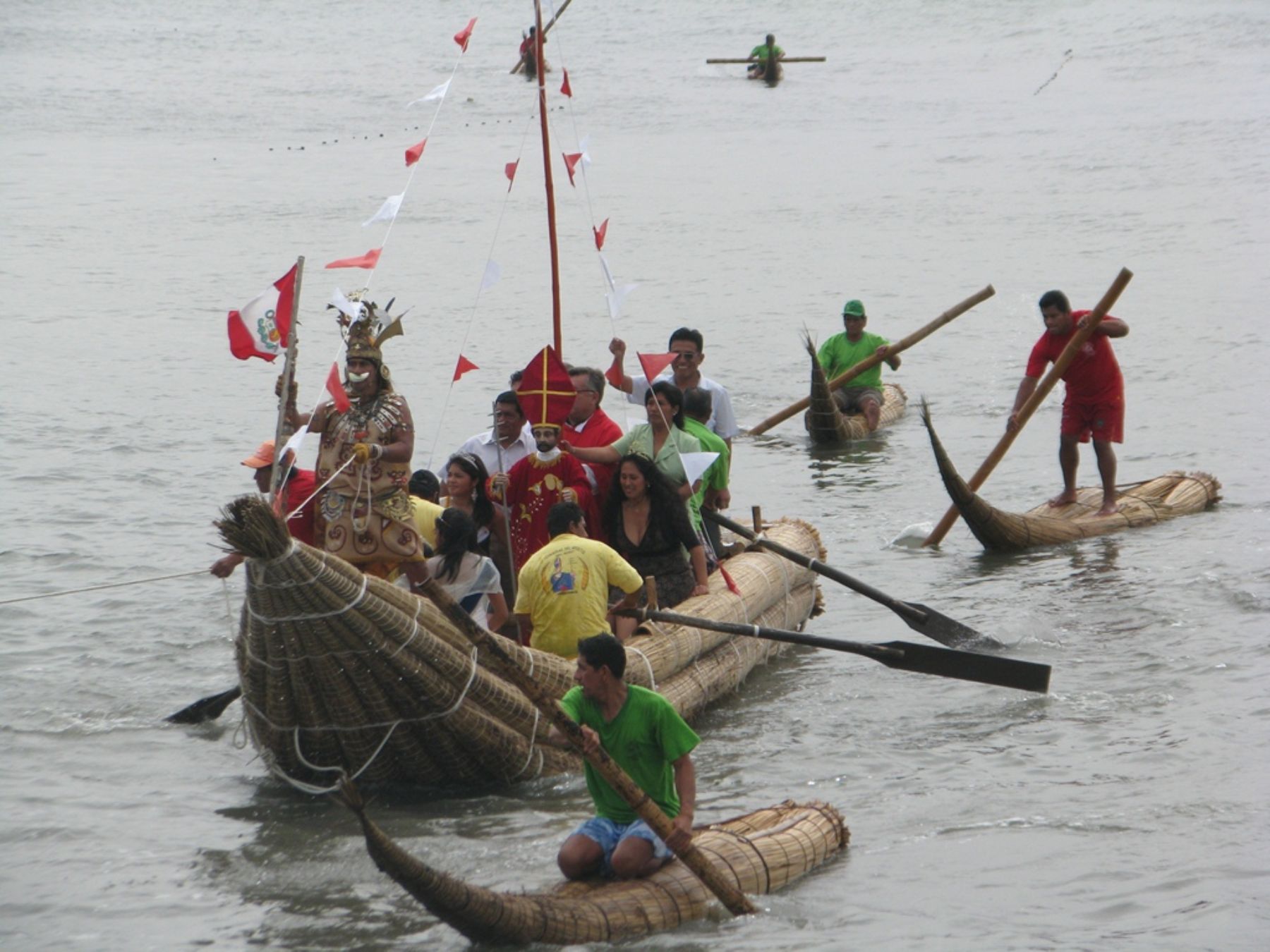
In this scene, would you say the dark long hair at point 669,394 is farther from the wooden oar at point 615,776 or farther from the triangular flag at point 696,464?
the wooden oar at point 615,776

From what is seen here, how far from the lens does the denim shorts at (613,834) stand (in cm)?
594

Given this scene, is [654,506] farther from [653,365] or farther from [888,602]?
[888,602]

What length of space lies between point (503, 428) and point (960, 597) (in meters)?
3.96

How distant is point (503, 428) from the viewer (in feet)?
28.1

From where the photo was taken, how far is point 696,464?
28.2 ft

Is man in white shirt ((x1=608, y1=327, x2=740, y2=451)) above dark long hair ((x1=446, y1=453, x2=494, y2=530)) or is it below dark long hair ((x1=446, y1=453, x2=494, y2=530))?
above

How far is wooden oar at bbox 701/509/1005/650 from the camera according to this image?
9.16 m

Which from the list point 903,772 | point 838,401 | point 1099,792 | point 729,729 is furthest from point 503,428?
point 838,401

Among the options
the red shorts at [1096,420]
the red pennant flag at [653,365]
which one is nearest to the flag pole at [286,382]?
the red pennant flag at [653,365]

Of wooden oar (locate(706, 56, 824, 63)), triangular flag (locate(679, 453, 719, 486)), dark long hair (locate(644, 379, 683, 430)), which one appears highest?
wooden oar (locate(706, 56, 824, 63))

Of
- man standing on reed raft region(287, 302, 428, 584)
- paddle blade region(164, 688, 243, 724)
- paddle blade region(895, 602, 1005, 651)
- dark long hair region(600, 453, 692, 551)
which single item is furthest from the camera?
paddle blade region(895, 602, 1005, 651)

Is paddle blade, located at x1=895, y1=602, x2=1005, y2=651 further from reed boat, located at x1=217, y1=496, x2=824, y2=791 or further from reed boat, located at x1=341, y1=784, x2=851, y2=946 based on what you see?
reed boat, located at x1=341, y1=784, x2=851, y2=946

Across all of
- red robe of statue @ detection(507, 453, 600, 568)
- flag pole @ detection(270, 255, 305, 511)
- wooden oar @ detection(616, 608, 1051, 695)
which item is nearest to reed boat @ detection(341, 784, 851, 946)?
wooden oar @ detection(616, 608, 1051, 695)

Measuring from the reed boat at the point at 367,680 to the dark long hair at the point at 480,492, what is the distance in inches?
42.7
